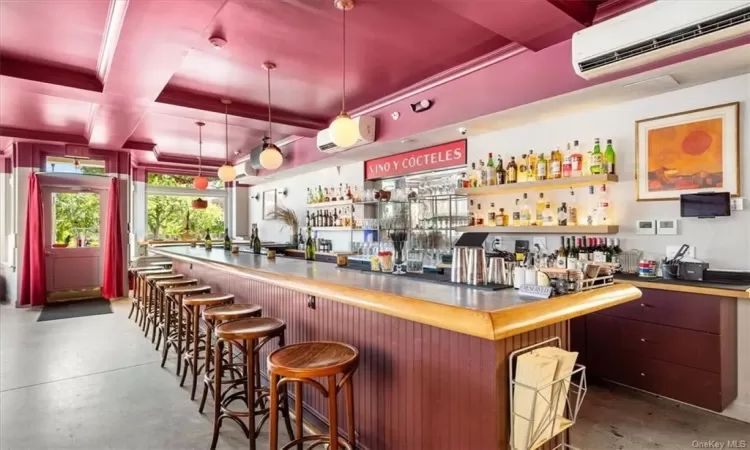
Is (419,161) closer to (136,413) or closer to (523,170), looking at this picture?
(523,170)

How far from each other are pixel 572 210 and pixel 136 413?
4.17 metres

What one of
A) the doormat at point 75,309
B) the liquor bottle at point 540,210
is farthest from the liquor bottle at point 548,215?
the doormat at point 75,309

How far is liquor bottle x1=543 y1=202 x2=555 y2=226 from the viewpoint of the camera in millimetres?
4086

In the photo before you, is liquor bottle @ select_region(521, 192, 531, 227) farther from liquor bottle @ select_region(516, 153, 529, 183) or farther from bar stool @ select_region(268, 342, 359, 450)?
bar stool @ select_region(268, 342, 359, 450)

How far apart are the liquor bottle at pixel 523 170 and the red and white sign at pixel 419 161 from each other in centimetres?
77

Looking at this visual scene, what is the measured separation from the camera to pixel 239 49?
356 cm

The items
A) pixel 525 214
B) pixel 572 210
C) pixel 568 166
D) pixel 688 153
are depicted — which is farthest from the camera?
pixel 525 214

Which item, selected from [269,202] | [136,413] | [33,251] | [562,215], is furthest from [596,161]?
[33,251]

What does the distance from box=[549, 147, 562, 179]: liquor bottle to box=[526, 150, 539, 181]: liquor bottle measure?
0.59ft

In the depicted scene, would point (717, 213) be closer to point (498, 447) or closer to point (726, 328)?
point (726, 328)

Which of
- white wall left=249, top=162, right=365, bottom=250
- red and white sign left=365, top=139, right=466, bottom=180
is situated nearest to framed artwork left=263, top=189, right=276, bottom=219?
white wall left=249, top=162, right=365, bottom=250

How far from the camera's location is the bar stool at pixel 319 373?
1.79 meters

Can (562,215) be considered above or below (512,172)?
below

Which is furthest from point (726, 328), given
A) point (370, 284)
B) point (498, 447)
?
point (370, 284)
